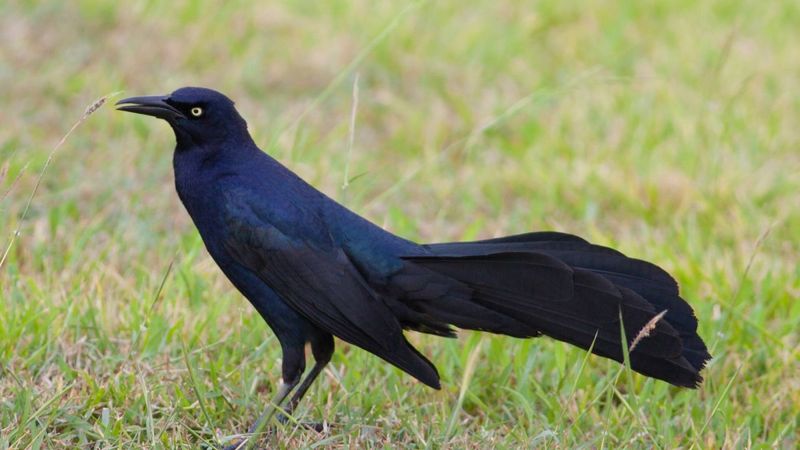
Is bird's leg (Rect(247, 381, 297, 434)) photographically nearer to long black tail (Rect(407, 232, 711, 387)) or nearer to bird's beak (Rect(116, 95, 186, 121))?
long black tail (Rect(407, 232, 711, 387))

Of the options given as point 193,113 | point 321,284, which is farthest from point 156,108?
point 321,284

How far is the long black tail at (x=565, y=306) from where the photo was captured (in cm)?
318

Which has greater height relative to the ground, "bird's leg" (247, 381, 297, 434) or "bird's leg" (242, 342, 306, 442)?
"bird's leg" (242, 342, 306, 442)

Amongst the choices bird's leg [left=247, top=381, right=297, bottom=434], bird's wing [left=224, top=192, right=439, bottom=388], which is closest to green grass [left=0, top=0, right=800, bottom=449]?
bird's leg [left=247, top=381, right=297, bottom=434]

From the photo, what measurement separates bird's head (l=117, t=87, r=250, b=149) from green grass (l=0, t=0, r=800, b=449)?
0.47m

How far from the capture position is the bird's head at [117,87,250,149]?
3523 millimetres

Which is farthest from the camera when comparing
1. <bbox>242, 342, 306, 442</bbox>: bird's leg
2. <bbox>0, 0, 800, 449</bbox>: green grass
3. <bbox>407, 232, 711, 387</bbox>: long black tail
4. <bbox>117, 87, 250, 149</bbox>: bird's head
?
<bbox>0, 0, 800, 449</bbox>: green grass

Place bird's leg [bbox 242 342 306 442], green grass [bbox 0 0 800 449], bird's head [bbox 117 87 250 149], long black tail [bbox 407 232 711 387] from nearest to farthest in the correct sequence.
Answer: long black tail [bbox 407 232 711 387], bird's leg [bbox 242 342 306 442], bird's head [bbox 117 87 250 149], green grass [bbox 0 0 800 449]

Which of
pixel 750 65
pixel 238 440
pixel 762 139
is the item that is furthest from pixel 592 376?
pixel 750 65

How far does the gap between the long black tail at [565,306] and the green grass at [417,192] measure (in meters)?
0.16

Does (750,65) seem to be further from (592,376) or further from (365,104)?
(592,376)

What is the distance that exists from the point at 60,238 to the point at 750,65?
15.2 ft

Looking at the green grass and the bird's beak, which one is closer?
the bird's beak

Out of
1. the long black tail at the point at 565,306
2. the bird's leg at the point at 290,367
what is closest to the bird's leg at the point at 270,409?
the bird's leg at the point at 290,367
